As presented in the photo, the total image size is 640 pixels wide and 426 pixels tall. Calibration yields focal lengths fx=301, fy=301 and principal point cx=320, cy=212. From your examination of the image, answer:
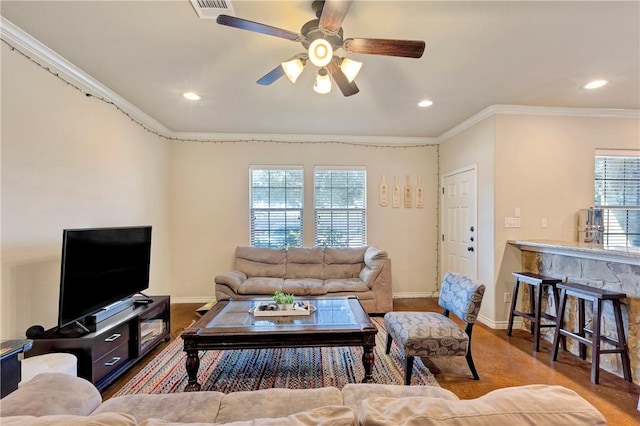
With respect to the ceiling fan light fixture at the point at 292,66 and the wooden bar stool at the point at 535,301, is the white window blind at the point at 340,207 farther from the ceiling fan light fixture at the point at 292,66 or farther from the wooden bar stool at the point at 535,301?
the ceiling fan light fixture at the point at 292,66

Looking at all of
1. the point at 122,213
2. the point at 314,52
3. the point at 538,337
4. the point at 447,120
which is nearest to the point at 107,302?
the point at 122,213

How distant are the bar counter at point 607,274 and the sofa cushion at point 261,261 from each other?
311 centimetres

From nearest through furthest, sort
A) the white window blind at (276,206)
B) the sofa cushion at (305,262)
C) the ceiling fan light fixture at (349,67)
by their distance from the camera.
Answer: the ceiling fan light fixture at (349,67)
the sofa cushion at (305,262)
the white window blind at (276,206)

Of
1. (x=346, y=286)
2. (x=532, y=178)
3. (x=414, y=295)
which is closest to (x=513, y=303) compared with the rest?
(x=532, y=178)

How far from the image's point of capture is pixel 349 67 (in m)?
2.07

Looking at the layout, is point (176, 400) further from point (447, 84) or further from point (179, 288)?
point (179, 288)

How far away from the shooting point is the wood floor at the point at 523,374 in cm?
215

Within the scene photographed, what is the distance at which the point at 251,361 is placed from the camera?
8.97ft

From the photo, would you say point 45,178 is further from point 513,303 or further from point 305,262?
point 513,303

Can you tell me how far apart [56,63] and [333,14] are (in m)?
2.37

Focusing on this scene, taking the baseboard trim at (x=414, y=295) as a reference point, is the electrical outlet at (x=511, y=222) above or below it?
above

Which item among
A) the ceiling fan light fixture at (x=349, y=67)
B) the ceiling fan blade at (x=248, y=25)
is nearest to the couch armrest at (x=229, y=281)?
the ceiling fan light fixture at (x=349, y=67)

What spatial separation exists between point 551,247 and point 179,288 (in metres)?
4.85

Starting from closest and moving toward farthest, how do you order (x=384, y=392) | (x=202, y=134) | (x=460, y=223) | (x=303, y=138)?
(x=384, y=392)
(x=460, y=223)
(x=202, y=134)
(x=303, y=138)
